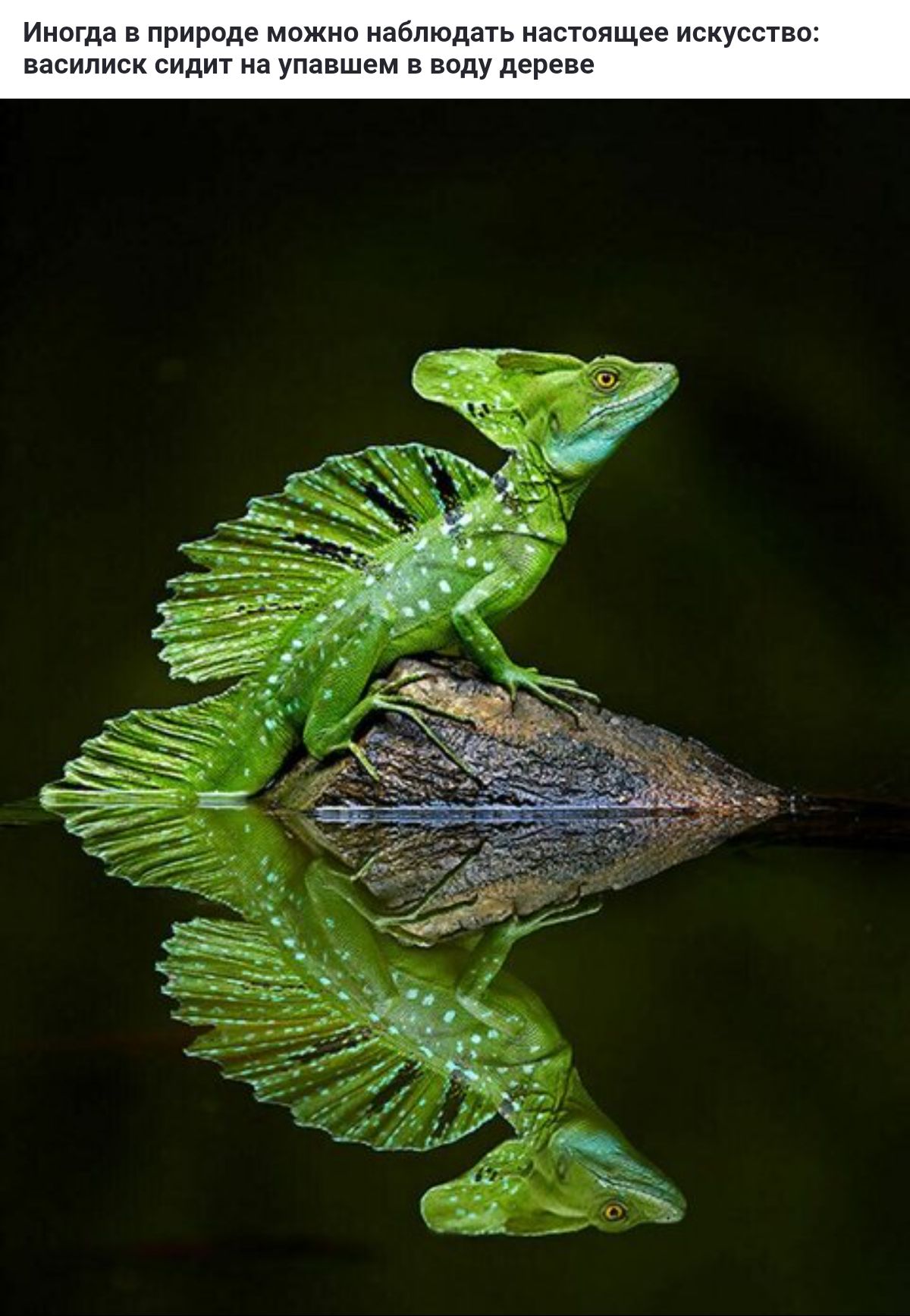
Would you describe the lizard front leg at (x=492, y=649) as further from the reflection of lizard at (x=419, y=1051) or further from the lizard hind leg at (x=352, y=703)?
the reflection of lizard at (x=419, y=1051)

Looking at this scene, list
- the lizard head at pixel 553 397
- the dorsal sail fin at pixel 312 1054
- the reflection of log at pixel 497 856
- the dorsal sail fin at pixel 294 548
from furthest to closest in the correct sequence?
the dorsal sail fin at pixel 294 548 → the lizard head at pixel 553 397 → the reflection of log at pixel 497 856 → the dorsal sail fin at pixel 312 1054

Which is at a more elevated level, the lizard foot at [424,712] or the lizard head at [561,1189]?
the lizard foot at [424,712]

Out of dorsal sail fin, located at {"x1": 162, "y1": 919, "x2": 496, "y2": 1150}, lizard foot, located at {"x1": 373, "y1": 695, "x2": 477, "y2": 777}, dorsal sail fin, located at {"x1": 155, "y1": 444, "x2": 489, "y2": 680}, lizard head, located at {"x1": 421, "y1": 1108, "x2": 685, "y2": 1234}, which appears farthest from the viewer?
dorsal sail fin, located at {"x1": 155, "y1": 444, "x2": 489, "y2": 680}

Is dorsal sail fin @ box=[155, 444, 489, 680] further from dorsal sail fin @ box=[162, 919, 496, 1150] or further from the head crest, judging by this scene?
dorsal sail fin @ box=[162, 919, 496, 1150]

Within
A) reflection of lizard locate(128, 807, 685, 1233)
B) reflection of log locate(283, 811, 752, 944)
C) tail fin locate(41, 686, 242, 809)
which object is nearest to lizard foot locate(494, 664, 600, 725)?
reflection of log locate(283, 811, 752, 944)

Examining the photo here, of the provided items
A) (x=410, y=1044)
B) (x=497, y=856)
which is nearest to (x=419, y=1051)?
(x=410, y=1044)

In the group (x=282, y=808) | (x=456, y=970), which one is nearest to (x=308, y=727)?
(x=282, y=808)

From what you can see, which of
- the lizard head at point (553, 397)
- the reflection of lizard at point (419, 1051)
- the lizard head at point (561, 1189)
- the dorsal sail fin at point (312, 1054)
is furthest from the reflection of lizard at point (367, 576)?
the lizard head at point (561, 1189)

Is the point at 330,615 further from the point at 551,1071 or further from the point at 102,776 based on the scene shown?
the point at 551,1071
